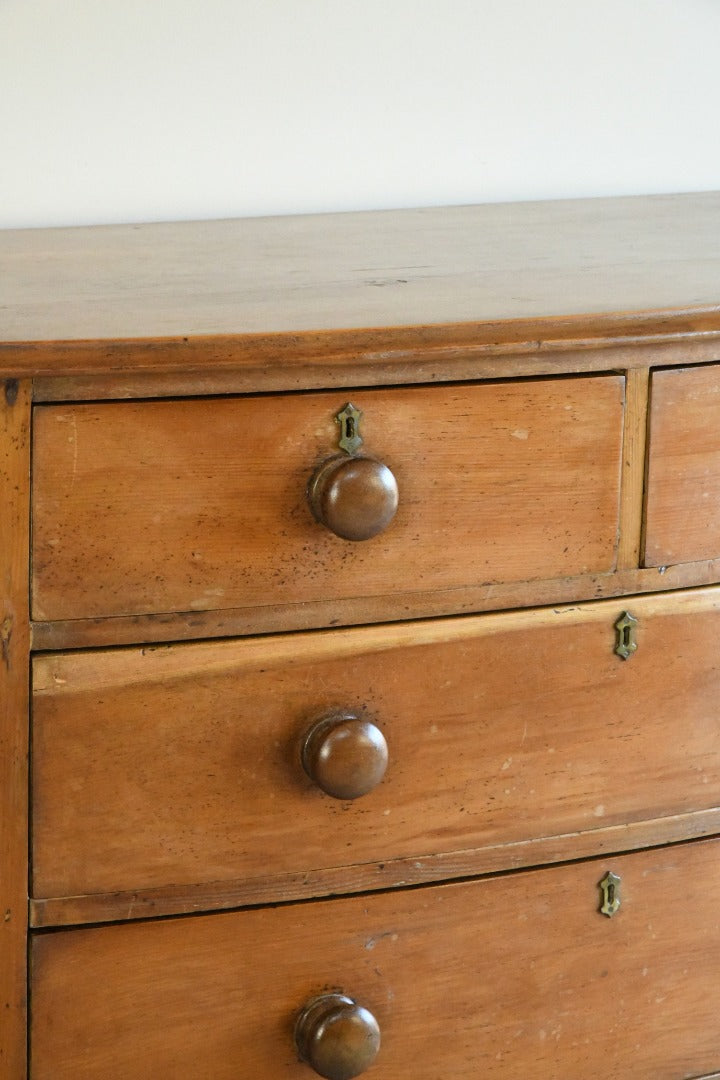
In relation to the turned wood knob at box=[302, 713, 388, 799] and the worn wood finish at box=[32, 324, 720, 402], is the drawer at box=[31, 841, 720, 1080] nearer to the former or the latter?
the turned wood knob at box=[302, 713, 388, 799]

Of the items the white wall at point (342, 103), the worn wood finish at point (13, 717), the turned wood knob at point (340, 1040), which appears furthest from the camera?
the white wall at point (342, 103)

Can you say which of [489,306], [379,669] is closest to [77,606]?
[379,669]

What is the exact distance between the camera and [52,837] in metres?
0.90

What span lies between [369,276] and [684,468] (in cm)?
30

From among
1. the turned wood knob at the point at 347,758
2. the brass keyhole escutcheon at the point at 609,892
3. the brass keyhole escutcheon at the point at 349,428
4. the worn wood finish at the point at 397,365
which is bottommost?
the brass keyhole escutcheon at the point at 609,892

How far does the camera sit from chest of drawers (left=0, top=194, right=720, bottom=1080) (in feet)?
2.84

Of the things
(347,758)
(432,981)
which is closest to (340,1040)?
(432,981)

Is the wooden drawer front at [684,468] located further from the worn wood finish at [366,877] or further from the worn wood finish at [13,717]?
the worn wood finish at [13,717]

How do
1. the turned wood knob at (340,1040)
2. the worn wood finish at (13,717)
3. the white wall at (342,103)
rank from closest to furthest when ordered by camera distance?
the worn wood finish at (13,717), the turned wood knob at (340,1040), the white wall at (342,103)

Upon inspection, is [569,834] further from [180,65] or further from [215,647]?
[180,65]

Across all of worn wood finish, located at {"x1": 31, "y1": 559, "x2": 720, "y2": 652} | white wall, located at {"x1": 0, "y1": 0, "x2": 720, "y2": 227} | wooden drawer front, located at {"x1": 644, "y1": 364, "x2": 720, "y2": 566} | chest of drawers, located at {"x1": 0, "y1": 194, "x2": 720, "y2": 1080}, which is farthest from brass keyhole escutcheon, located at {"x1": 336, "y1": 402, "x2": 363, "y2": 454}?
white wall, located at {"x1": 0, "y1": 0, "x2": 720, "y2": 227}

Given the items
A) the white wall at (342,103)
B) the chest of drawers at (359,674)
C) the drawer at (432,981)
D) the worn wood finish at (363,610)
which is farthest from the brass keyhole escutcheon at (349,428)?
the white wall at (342,103)

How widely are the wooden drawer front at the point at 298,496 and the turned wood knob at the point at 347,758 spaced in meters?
0.09

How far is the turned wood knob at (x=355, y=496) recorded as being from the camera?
87cm
